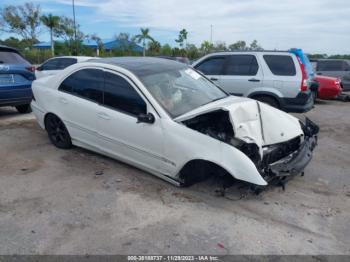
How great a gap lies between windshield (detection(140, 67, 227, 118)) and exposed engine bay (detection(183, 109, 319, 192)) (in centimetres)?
34

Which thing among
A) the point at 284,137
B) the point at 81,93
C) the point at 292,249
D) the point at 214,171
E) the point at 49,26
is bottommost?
the point at 292,249

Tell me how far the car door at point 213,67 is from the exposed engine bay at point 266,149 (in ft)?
14.6

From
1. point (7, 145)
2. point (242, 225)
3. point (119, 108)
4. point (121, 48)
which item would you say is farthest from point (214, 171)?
point (121, 48)

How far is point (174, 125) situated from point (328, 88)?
1068cm

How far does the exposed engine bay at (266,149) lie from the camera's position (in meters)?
4.13

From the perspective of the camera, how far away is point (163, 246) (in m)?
3.39

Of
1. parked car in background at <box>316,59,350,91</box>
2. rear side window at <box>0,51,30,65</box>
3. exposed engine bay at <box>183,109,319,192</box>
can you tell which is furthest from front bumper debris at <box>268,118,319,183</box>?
parked car in background at <box>316,59,350,91</box>

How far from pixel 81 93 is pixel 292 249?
12.4 ft

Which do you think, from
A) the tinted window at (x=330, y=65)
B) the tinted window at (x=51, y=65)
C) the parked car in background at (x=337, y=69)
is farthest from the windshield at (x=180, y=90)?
the tinted window at (x=330, y=65)

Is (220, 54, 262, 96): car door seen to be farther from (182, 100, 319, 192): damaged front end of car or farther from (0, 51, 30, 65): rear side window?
(0, 51, 30, 65): rear side window

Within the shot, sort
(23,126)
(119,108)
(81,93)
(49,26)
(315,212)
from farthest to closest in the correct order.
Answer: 1. (49,26)
2. (23,126)
3. (81,93)
4. (119,108)
5. (315,212)

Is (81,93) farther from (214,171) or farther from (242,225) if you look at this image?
(242,225)

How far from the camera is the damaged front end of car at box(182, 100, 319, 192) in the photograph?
13.6 feet

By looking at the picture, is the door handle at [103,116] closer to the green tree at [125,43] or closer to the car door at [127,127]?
the car door at [127,127]
